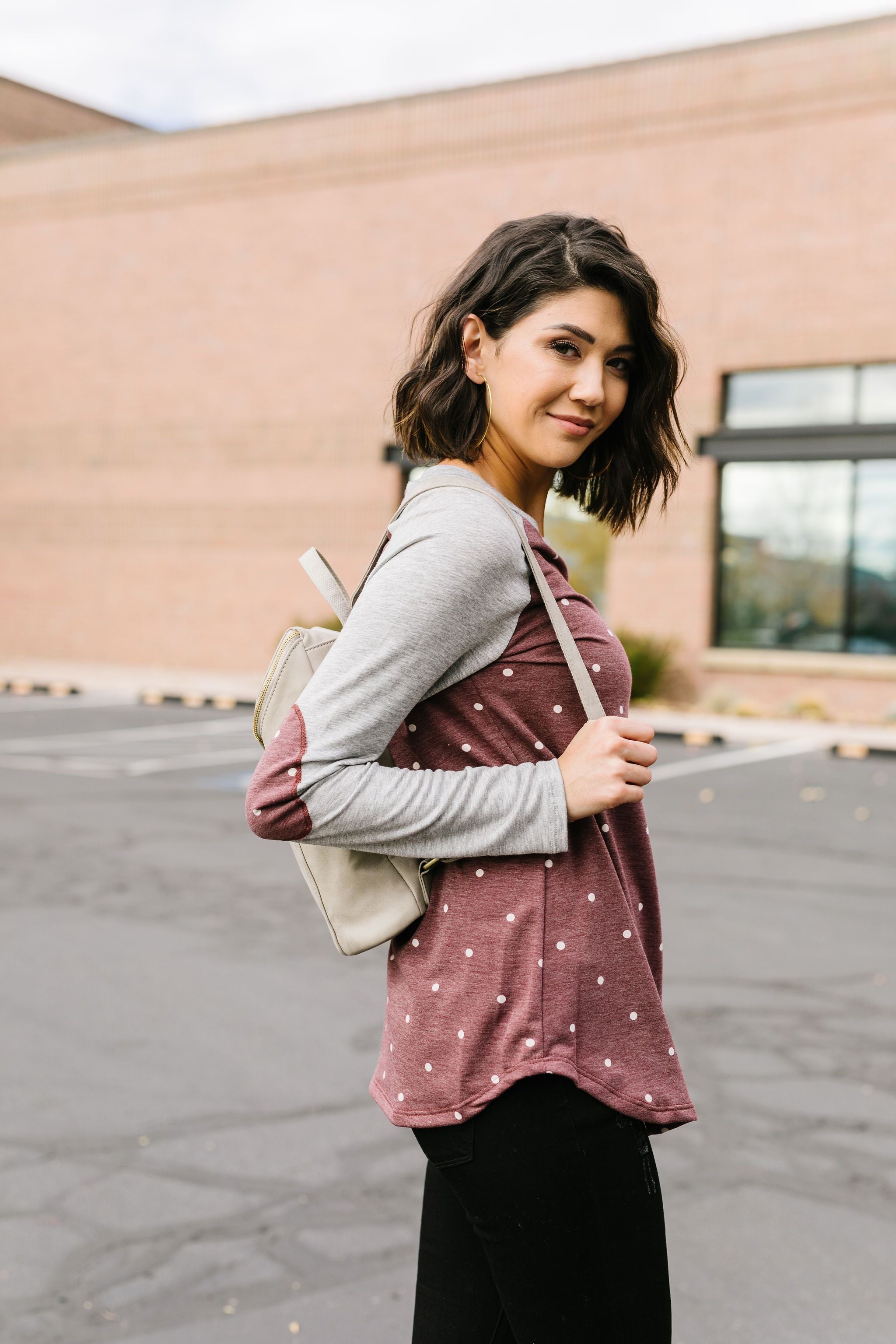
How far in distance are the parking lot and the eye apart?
235 centimetres

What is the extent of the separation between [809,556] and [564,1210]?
59.7 ft

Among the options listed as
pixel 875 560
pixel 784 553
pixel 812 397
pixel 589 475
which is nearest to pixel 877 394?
pixel 812 397

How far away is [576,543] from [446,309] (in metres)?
19.0

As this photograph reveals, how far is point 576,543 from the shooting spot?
20719 mm

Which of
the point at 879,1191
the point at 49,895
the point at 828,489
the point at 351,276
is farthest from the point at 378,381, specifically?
the point at 879,1191

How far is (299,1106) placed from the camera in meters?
4.33

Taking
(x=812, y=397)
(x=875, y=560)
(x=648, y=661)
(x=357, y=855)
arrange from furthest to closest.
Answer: (x=648, y=661) < (x=812, y=397) < (x=875, y=560) < (x=357, y=855)

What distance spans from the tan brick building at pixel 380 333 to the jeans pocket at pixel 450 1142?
1515 cm

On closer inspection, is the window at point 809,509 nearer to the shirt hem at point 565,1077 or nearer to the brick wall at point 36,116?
the shirt hem at point 565,1077

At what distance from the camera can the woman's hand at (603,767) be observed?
1.60 meters

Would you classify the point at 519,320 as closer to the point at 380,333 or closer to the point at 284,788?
the point at 284,788

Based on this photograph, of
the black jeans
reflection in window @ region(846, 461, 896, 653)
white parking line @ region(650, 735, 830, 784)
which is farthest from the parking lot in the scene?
reflection in window @ region(846, 461, 896, 653)

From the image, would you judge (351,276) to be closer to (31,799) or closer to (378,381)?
(378,381)

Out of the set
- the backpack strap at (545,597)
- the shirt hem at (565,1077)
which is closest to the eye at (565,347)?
the backpack strap at (545,597)
